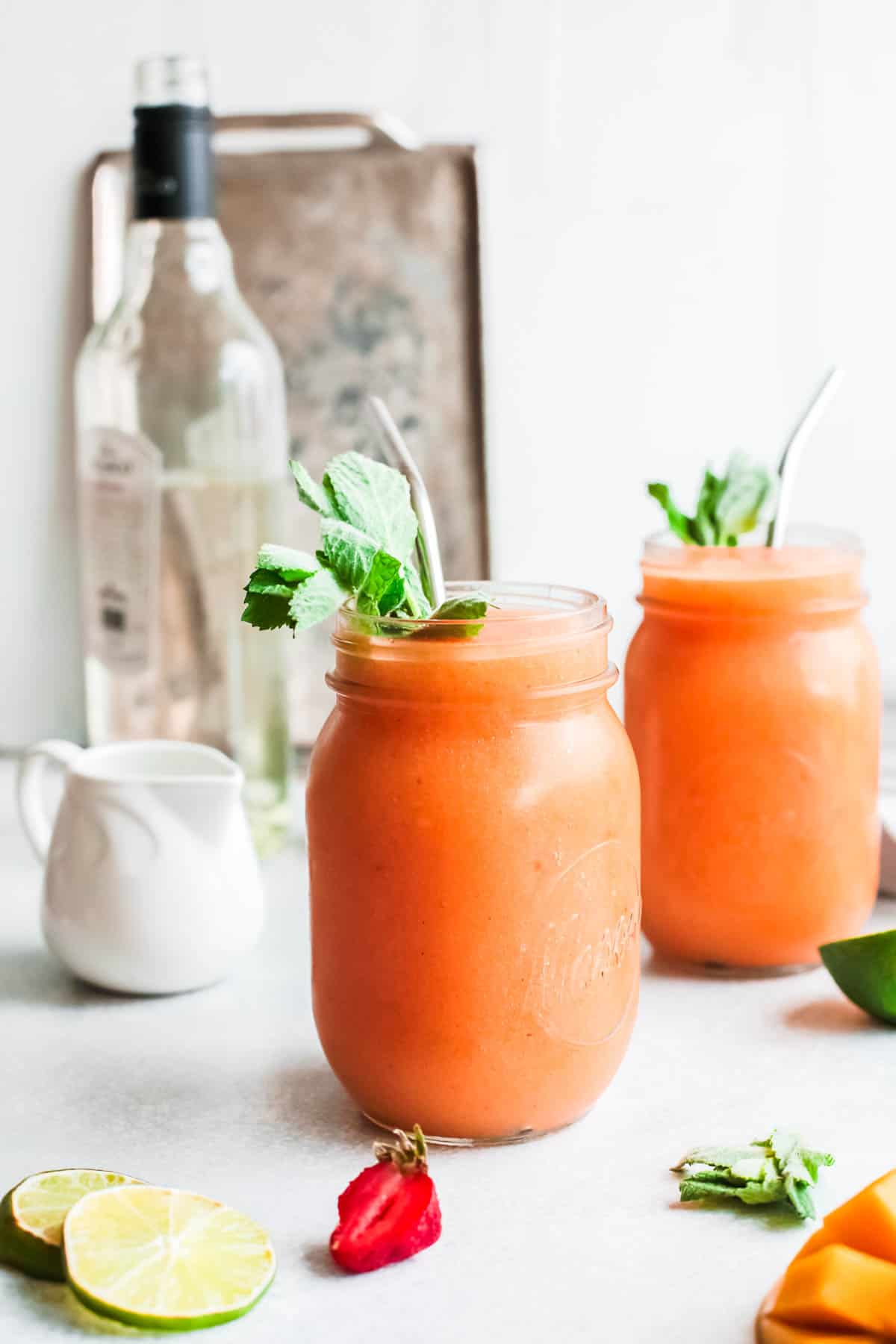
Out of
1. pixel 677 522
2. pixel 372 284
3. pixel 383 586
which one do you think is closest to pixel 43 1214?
pixel 383 586

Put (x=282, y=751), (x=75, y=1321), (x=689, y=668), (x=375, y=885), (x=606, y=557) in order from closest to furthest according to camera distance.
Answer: (x=75, y=1321)
(x=375, y=885)
(x=689, y=668)
(x=282, y=751)
(x=606, y=557)

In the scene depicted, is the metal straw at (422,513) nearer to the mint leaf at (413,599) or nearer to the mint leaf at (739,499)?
the mint leaf at (413,599)

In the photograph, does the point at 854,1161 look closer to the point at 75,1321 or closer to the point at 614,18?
the point at 75,1321

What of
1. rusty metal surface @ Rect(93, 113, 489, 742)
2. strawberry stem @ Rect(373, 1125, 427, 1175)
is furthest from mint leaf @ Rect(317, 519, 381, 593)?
rusty metal surface @ Rect(93, 113, 489, 742)

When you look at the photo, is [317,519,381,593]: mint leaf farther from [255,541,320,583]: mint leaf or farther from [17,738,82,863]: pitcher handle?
[17,738,82,863]: pitcher handle

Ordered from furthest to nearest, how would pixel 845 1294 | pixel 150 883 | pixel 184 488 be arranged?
pixel 184 488
pixel 150 883
pixel 845 1294

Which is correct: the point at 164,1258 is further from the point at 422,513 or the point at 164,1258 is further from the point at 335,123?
the point at 335,123

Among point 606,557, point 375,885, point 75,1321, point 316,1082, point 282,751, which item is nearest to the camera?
point 75,1321

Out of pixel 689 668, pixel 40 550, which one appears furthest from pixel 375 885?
pixel 40 550
